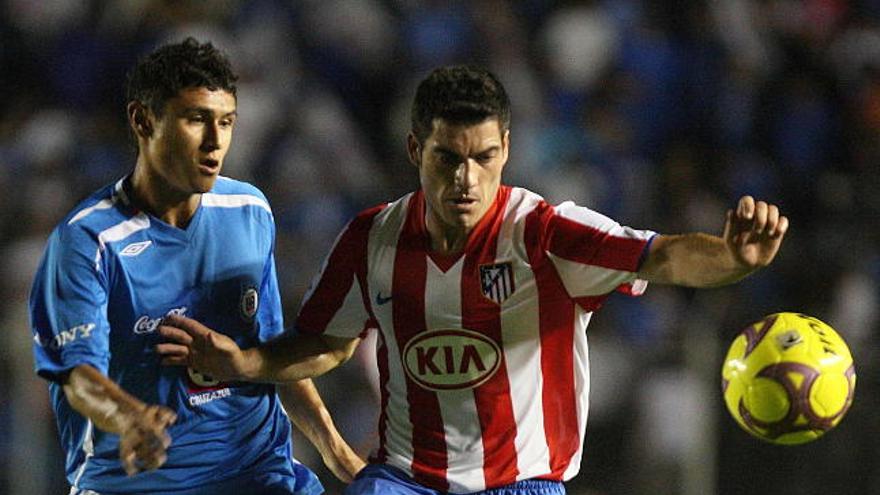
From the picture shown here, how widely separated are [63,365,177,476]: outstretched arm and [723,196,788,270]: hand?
60.4 inches

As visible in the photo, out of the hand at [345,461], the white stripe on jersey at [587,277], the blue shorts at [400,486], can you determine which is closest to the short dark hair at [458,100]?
the white stripe on jersey at [587,277]

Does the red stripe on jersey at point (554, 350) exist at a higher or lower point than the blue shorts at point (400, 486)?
higher

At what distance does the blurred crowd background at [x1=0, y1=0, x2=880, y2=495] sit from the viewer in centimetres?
774

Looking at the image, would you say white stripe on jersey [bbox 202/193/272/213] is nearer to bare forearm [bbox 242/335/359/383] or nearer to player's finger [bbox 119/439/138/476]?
bare forearm [bbox 242/335/359/383]

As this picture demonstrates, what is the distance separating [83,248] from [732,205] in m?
5.24

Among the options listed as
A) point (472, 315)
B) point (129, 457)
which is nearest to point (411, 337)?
point (472, 315)

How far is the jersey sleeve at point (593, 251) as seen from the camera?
14.5ft

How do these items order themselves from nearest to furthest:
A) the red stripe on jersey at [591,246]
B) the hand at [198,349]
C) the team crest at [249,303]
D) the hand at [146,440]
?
the hand at [146,440] < the red stripe on jersey at [591,246] < the hand at [198,349] < the team crest at [249,303]

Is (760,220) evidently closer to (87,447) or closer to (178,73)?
(178,73)

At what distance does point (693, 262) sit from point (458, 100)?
0.81m

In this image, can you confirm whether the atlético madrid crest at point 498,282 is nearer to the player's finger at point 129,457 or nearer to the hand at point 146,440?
the hand at point 146,440

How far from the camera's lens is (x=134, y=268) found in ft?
15.3

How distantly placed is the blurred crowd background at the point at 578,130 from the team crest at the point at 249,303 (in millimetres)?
2732

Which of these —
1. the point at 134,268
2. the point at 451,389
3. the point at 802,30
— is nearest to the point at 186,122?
the point at 134,268
